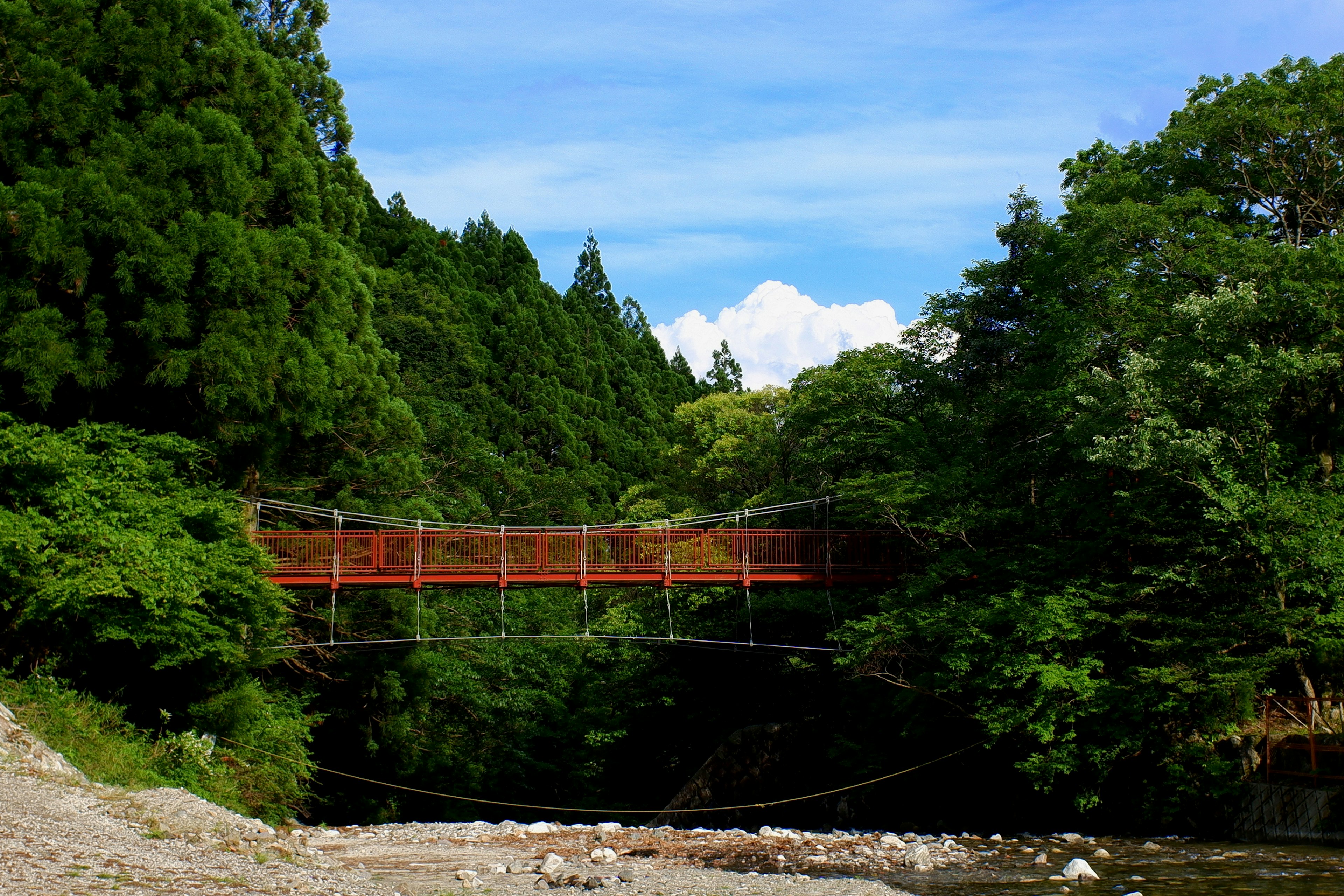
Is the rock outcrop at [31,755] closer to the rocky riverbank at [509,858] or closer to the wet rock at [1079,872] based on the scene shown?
the rocky riverbank at [509,858]

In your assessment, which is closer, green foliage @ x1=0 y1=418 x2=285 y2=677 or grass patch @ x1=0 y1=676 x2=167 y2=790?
grass patch @ x1=0 y1=676 x2=167 y2=790

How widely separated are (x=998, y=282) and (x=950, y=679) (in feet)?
29.4

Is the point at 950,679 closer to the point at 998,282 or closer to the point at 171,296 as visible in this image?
the point at 998,282

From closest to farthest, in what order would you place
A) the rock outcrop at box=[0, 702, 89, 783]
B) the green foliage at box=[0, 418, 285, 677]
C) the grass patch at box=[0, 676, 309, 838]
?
the rock outcrop at box=[0, 702, 89, 783] → the grass patch at box=[0, 676, 309, 838] → the green foliage at box=[0, 418, 285, 677]

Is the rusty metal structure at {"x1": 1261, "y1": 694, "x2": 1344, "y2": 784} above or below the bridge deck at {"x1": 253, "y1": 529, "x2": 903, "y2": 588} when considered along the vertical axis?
below

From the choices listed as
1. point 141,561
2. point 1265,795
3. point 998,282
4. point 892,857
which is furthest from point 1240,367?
point 141,561

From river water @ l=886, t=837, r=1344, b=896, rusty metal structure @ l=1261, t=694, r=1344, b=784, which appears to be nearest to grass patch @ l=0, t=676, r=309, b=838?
river water @ l=886, t=837, r=1344, b=896

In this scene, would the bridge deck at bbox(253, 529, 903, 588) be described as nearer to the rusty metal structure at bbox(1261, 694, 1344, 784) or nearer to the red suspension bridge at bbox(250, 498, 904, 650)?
the red suspension bridge at bbox(250, 498, 904, 650)

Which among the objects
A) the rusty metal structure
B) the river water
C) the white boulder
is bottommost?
the white boulder

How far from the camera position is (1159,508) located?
12.7 m

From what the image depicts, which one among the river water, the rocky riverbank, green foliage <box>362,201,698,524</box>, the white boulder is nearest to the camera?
the rocky riverbank

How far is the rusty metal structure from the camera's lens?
1105 centimetres

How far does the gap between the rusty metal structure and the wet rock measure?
2711 millimetres

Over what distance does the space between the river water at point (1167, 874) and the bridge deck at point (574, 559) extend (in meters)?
4.73
